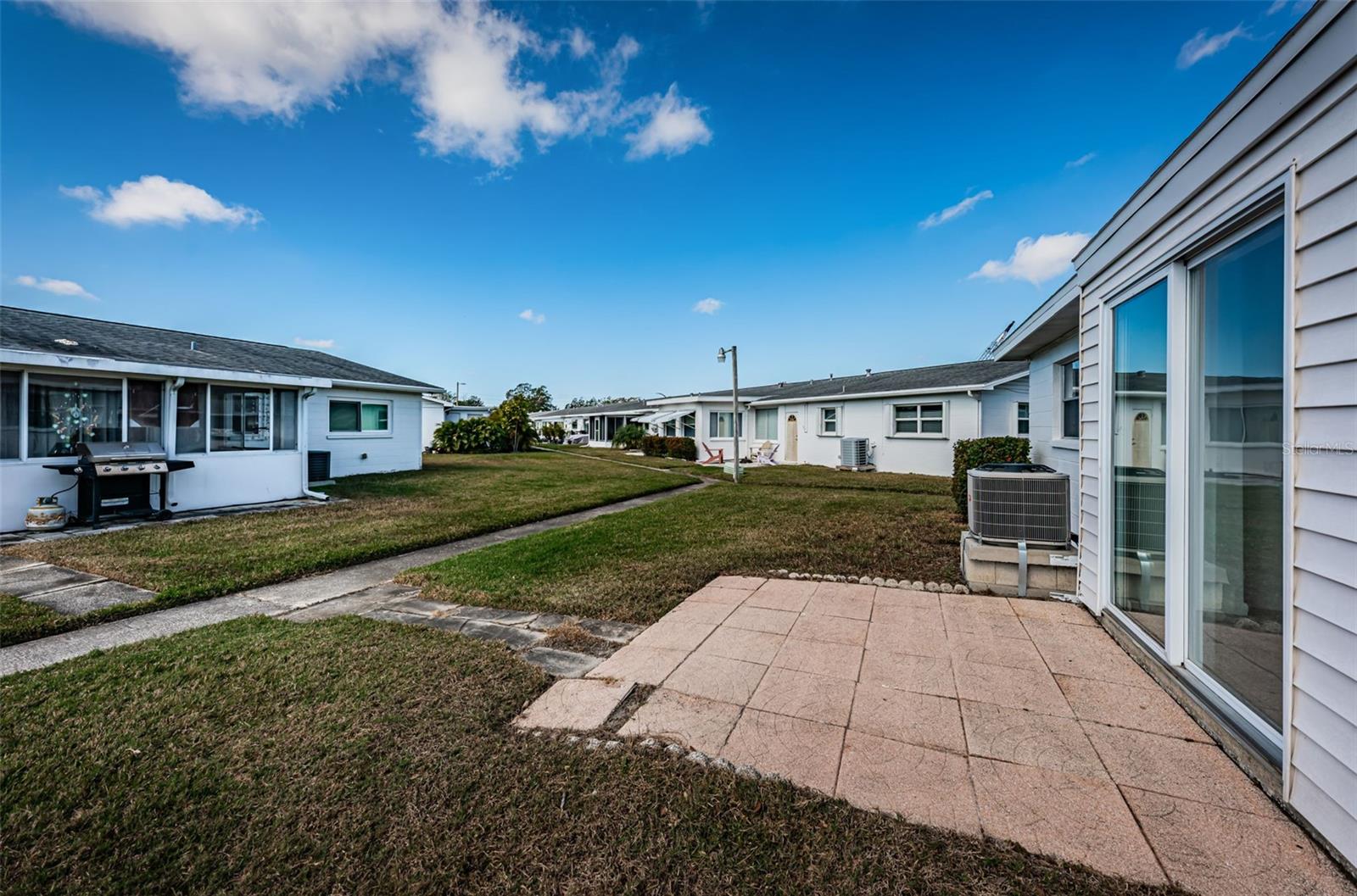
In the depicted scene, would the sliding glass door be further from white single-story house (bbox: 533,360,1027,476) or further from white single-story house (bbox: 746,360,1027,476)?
white single-story house (bbox: 746,360,1027,476)

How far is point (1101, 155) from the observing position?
9.05 meters

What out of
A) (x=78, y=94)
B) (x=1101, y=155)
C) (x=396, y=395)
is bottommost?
(x=396, y=395)

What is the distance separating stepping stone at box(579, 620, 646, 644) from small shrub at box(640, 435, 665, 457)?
64.5ft

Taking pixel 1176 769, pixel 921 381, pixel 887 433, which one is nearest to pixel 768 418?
pixel 887 433

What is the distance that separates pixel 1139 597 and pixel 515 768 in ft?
12.8

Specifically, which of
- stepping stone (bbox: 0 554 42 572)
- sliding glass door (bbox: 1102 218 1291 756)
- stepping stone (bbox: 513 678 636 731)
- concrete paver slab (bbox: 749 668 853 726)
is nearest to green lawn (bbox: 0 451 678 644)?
stepping stone (bbox: 0 554 42 572)

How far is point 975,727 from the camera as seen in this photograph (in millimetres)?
2549

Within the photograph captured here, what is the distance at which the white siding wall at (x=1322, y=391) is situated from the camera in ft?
5.51

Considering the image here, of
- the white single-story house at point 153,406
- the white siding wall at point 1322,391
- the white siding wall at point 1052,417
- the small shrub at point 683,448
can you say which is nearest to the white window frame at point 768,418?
the small shrub at point 683,448

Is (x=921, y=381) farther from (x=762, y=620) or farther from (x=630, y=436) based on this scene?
(x=630, y=436)

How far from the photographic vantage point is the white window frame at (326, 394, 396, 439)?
562 inches

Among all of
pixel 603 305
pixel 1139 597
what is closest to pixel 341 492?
pixel 1139 597

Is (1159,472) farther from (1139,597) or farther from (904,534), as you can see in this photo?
(904,534)

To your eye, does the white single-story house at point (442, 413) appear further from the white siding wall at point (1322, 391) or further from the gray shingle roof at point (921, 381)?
the white siding wall at point (1322, 391)
